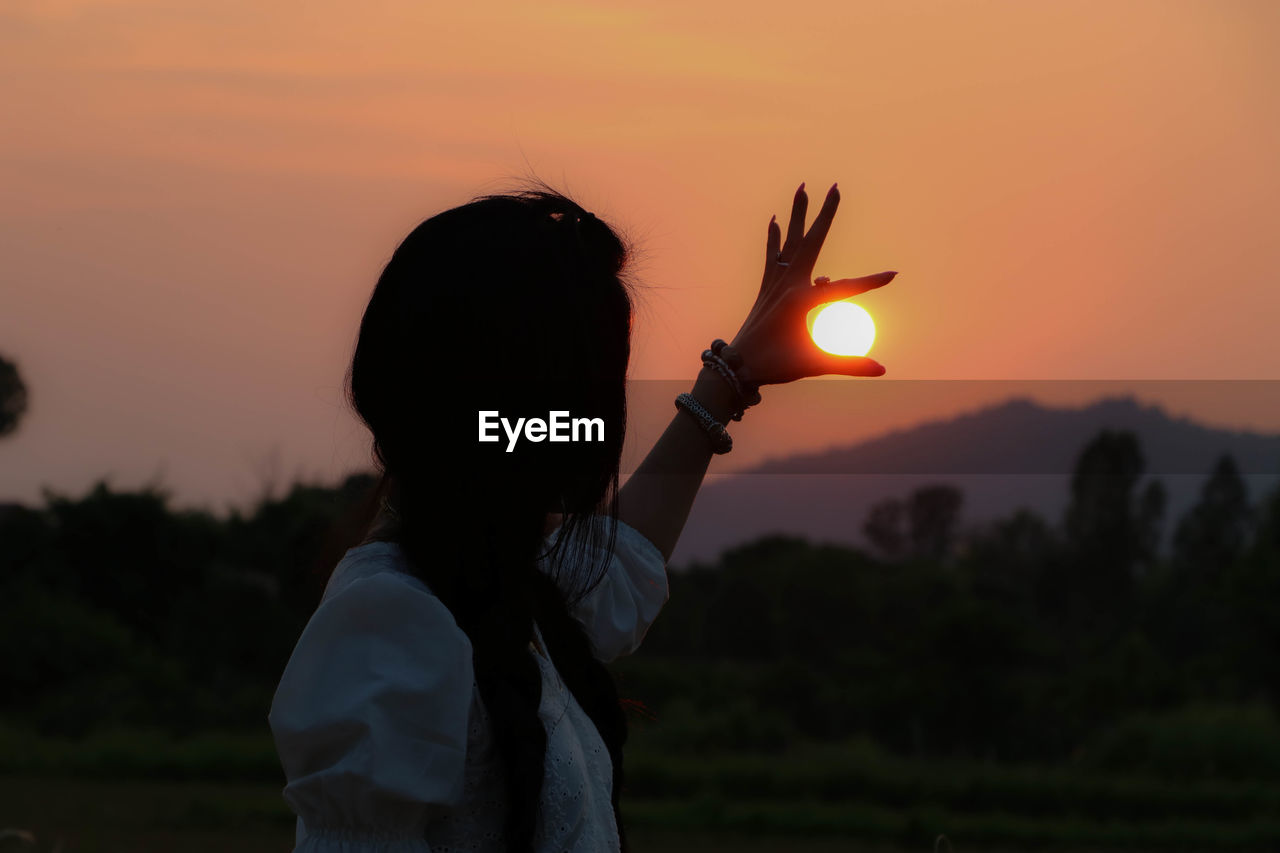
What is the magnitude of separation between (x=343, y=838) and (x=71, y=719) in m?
11.7

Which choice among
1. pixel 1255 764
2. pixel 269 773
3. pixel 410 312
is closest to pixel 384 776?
pixel 410 312

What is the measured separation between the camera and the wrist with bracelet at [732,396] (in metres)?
1.98

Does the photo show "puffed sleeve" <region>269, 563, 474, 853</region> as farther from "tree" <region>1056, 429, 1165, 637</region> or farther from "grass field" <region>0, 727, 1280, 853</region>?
"tree" <region>1056, 429, 1165, 637</region>

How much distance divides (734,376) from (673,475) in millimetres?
178

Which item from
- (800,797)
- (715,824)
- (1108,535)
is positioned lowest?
(715,824)

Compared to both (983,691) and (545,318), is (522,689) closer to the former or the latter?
(545,318)

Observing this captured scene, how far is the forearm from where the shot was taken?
6.53 feet

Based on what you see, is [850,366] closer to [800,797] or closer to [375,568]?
[375,568]

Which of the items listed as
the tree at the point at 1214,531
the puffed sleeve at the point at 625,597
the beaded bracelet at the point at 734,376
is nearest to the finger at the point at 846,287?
the beaded bracelet at the point at 734,376

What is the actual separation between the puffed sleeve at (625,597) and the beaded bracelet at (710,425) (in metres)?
0.18

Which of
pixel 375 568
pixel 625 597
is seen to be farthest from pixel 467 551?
pixel 625 597

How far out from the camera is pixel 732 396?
1982mm

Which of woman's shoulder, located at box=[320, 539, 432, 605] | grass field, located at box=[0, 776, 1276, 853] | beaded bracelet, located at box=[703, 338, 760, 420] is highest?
beaded bracelet, located at box=[703, 338, 760, 420]

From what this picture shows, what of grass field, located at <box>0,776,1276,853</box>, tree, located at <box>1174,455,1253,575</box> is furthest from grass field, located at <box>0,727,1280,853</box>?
tree, located at <box>1174,455,1253,575</box>
